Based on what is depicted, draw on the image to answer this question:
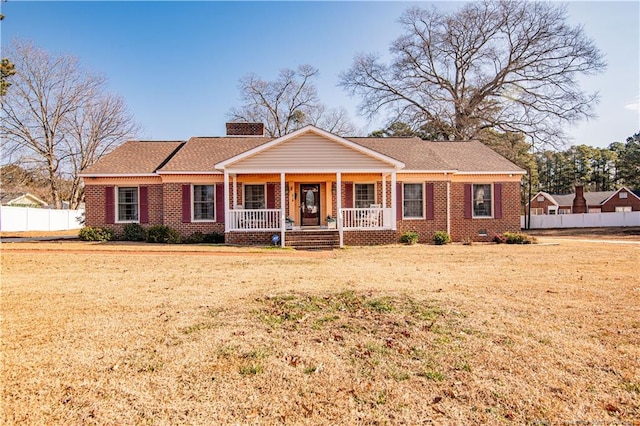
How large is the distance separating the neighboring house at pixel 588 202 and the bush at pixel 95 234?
1735 inches

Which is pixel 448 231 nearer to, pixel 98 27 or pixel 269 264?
pixel 269 264

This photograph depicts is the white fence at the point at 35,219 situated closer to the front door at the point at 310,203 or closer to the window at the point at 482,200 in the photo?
the front door at the point at 310,203

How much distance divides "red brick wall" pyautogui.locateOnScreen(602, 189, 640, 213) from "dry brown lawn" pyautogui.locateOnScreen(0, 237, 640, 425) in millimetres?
46992

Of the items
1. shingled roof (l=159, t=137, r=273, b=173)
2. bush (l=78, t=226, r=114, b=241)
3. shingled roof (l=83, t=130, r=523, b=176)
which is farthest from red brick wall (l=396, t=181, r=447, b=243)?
bush (l=78, t=226, r=114, b=241)

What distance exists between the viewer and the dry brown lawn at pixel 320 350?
2809mm

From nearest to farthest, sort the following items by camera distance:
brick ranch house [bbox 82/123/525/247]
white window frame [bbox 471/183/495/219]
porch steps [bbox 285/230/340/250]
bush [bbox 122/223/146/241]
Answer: porch steps [bbox 285/230/340/250] → brick ranch house [bbox 82/123/525/247] → bush [bbox 122/223/146/241] → white window frame [bbox 471/183/495/219]

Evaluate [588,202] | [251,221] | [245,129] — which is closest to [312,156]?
[251,221]

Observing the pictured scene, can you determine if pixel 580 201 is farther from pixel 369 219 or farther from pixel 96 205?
pixel 96 205

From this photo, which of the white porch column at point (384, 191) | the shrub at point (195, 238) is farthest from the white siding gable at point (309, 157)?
the shrub at point (195, 238)

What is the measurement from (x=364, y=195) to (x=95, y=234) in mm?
12143

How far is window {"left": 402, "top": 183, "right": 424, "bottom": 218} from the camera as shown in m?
17.3

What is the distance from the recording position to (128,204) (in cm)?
1728

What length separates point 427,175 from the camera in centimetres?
1714

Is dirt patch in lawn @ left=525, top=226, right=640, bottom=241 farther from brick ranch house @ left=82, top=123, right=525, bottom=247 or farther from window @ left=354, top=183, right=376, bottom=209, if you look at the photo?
window @ left=354, top=183, right=376, bottom=209
